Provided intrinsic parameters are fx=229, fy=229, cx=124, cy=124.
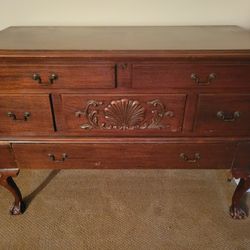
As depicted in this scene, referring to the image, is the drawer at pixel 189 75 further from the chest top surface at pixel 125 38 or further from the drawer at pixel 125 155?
the drawer at pixel 125 155

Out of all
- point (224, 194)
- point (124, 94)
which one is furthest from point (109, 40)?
point (224, 194)

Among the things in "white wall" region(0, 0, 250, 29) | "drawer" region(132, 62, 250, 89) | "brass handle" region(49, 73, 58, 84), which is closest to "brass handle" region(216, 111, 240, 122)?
"drawer" region(132, 62, 250, 89)

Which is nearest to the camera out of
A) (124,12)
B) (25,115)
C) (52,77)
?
(52,77)

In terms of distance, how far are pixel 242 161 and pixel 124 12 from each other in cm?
107

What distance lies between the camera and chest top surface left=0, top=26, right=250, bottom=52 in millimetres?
963

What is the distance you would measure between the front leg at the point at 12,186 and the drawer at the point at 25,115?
0.77 feet

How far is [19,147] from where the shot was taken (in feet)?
3.83

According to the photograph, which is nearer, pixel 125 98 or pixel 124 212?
pixel 125 98

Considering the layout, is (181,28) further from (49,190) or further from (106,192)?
(49,190)

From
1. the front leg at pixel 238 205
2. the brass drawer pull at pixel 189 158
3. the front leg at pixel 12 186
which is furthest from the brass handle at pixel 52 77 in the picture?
the front leg at pixel 238 205

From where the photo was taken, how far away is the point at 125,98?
1046 millimetres

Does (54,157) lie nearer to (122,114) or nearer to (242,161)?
(122,114)

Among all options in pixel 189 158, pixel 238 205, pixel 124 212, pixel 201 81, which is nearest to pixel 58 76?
pixel 201 81

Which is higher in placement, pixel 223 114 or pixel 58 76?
pixel 58 76
